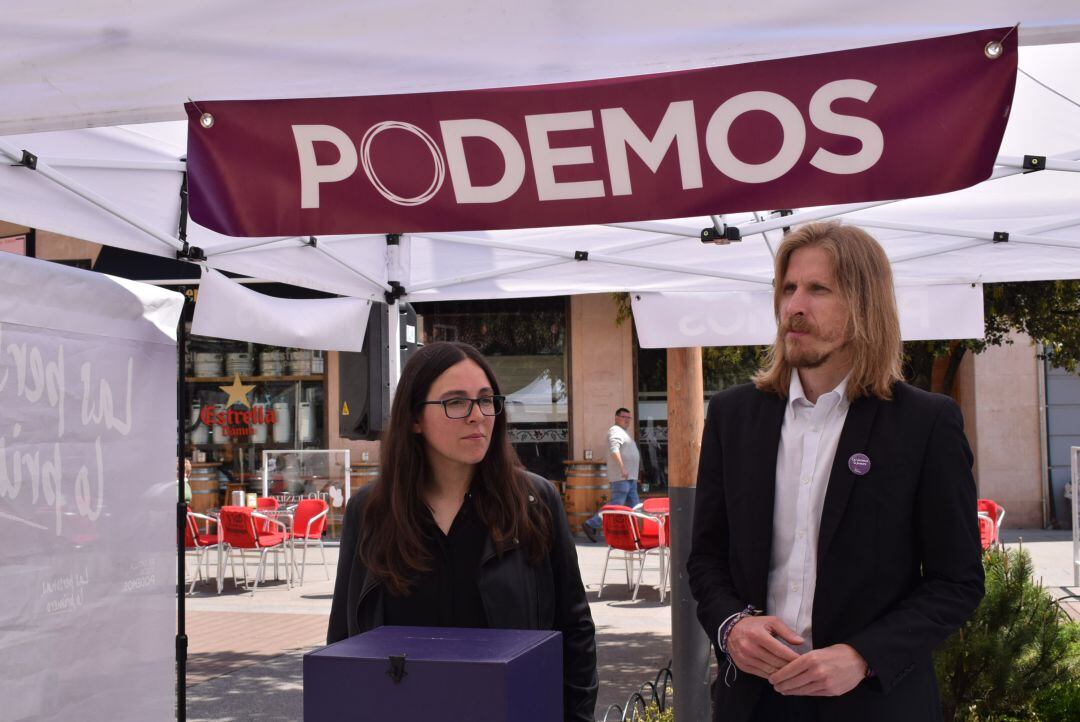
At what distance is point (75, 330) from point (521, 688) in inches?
86.7

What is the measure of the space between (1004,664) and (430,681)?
12.6ft

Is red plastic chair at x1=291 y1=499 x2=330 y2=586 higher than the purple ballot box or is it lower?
lower

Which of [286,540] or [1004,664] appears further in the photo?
[286,540]

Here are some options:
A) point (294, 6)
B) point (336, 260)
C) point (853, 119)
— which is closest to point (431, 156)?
point (294, 6)

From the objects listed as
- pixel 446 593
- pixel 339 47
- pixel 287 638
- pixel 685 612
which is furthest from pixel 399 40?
pixel 287 638

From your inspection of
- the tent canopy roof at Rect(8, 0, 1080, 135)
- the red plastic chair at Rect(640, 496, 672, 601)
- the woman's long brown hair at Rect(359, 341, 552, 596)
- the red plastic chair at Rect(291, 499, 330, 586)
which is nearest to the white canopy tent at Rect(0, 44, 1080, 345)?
the tent canopy roof at Rect(8, 0, 1080, 135)

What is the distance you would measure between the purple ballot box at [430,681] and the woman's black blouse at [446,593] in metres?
0.52

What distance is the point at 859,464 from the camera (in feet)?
7.02

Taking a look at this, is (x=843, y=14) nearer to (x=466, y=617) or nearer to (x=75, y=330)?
(x=466, y=617)

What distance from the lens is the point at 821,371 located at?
90.7 inches

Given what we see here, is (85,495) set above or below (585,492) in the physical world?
above

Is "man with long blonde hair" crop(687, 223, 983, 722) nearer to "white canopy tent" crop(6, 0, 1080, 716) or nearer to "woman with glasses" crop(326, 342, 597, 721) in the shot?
"woman with glasses" crop(326, 342, 597, 721)

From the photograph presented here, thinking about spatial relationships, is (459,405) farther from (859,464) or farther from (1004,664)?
(1004,664)

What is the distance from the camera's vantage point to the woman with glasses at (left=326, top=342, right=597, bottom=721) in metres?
2.33
